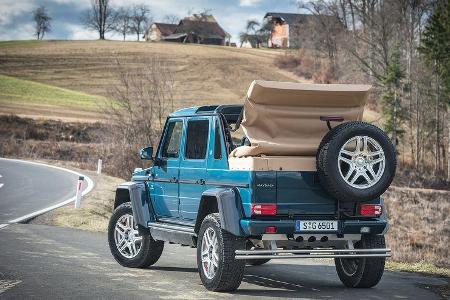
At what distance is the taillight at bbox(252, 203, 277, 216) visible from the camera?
351 inches

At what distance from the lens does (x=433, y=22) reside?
4984 centimetres

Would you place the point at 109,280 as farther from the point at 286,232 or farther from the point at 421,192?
the point at 421,192

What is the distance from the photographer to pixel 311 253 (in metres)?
9.11

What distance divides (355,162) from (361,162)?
0.25 feet

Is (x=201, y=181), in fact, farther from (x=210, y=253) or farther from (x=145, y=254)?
(x=145, y=254)

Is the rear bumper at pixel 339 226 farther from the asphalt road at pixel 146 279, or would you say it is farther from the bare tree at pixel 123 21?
the bare tree at pixel 123 21

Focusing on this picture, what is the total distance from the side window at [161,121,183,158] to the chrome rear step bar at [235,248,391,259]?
2.36 m

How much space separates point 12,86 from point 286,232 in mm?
65610

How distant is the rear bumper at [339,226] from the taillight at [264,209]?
0.31 ft

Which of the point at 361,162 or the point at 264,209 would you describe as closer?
the point at 264,209

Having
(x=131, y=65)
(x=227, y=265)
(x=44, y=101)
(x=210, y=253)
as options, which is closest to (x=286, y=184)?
(x=227, y=265)

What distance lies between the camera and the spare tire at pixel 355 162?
8945 mm

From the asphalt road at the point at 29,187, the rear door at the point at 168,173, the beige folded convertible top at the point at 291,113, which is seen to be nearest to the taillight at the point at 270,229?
the beige folded convertible top at the point at 291,113

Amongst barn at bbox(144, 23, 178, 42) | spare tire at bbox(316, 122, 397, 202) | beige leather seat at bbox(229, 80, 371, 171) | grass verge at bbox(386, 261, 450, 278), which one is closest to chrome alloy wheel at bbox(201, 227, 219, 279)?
beige leather seat at bbox(229, 80, 371, 171)
